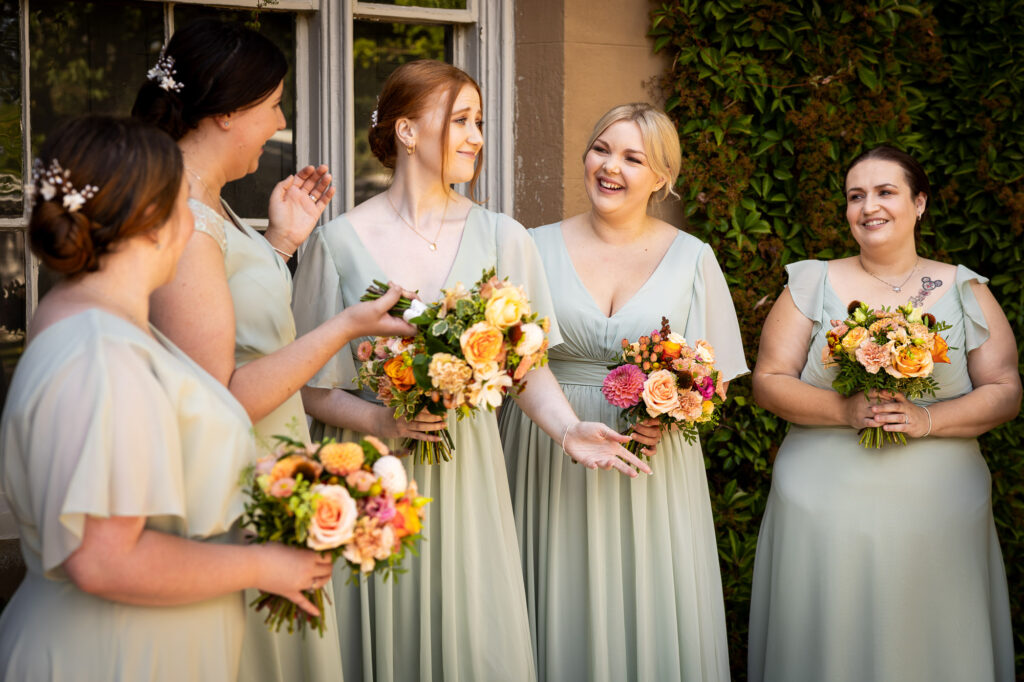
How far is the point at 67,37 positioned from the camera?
418 centimetres

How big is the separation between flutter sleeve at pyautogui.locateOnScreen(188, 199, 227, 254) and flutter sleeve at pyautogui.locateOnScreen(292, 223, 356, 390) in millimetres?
701

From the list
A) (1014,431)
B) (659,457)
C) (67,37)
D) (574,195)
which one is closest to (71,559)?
(659,457)

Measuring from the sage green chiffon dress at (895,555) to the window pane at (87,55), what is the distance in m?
2.92

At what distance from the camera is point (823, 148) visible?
201 inches

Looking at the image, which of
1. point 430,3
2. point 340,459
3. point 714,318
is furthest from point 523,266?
point 430,3

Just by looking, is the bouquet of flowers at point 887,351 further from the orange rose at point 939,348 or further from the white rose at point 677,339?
the white rose at point 677,339

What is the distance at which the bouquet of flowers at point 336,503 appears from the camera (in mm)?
2023

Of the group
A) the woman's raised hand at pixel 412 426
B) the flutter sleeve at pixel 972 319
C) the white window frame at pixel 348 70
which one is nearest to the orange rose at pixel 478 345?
the woman's raised hand at pixel 412 426

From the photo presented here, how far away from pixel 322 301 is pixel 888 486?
7.25 ft

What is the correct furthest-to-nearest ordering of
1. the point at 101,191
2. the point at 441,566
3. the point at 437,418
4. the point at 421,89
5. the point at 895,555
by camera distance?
the point at 895,555 → the point at 421,89 → the point at 441,566 → the point at 437,418 → the point at 101,191

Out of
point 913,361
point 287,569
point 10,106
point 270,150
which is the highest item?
point 10,106

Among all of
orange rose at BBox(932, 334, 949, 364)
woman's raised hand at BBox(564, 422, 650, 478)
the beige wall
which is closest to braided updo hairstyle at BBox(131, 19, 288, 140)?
woman's raised hand at BBox(564, 422, 650, 478)

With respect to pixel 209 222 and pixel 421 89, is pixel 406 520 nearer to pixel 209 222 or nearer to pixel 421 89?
pixel 209 222

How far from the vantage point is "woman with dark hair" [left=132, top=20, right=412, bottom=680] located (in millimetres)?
2467
